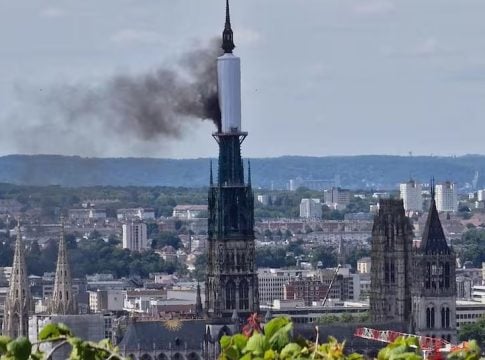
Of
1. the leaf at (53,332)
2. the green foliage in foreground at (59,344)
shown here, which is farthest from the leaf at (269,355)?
the leaf at (53,332)

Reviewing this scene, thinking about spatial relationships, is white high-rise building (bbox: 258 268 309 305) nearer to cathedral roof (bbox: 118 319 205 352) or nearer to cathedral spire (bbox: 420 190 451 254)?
cathedral spire (bbox: 420 190 451 254)

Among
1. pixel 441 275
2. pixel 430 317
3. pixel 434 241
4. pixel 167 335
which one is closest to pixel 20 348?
pixel 167 335

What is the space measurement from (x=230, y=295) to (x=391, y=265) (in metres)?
7.75

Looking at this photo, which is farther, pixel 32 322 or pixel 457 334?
pixel 457 334

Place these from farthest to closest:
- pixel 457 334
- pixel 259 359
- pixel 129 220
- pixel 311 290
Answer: pixel 129 220 < pixel 311 290 < pixel 457 334 < pixel 259 359

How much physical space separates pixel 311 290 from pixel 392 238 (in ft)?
173

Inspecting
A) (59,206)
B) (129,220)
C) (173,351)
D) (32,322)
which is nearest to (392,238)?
(173,351)

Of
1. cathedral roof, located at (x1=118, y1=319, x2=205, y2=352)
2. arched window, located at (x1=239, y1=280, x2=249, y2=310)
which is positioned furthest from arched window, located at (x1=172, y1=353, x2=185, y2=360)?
arched window, located at (x1=239, y1=280, x2=249, y2=310)

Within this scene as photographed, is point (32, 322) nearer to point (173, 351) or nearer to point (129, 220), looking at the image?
point (173, 351)

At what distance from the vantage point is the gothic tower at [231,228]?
7250 centimetres

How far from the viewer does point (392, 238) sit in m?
78.6

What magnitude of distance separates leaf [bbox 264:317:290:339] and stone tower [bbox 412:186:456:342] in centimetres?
6283

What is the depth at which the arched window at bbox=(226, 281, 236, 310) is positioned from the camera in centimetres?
7206

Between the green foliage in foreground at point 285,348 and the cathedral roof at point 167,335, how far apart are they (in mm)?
56620
